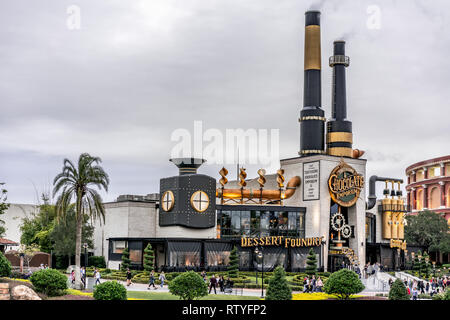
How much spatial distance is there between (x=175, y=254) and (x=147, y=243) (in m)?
3.82

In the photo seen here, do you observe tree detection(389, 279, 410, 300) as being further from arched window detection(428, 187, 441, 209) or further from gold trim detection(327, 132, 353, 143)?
arched window detection(428, 187, 441, 209)

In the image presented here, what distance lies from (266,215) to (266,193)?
3.56 metres

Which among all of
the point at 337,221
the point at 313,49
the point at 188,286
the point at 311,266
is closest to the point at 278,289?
the point at 188,286

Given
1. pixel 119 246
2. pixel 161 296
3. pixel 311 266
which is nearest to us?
pixel 161 296

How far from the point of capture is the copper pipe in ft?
282

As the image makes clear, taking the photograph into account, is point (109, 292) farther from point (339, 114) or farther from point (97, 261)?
point (339, 114)

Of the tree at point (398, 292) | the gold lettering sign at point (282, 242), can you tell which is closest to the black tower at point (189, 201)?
the gold lettering sign at point (282, 242)

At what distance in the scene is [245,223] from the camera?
83.7 metres

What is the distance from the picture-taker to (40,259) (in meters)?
88.8

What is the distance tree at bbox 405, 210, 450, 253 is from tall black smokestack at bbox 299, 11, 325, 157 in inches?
1022

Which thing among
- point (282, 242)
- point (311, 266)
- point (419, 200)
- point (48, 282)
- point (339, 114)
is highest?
point (339, 114)

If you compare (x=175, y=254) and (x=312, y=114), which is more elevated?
(x=312, y=114)

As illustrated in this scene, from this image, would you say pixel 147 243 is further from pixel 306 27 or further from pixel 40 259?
pixel 306 27
